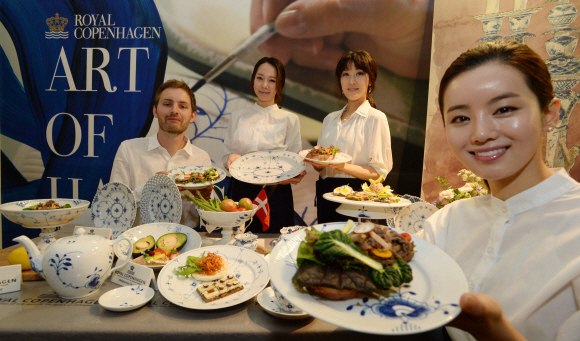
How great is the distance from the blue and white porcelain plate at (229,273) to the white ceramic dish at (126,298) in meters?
0.10

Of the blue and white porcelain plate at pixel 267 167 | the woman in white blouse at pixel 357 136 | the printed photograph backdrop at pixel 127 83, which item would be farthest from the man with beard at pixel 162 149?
the woman in white blouse at pixel 357 136

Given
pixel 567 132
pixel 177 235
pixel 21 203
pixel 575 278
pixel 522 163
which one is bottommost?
pixel 177 235

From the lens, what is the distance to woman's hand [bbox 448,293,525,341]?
2.89 feet

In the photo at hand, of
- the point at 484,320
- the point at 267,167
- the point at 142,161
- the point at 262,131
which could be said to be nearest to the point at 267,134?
the point at 262,131

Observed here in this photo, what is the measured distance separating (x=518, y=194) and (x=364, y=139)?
2.26 meters

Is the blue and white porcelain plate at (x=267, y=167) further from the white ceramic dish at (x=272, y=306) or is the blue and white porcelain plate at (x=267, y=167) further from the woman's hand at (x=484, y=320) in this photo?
the woman's hand at (x=484, y=320)

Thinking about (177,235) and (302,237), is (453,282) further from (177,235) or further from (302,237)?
(177,235)

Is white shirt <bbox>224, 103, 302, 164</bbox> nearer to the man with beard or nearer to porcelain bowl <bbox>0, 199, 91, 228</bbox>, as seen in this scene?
the man with beard

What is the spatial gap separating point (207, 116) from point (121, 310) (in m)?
3.98

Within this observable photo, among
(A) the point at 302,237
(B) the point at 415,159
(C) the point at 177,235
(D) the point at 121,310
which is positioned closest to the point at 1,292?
(D) the point at 121,310

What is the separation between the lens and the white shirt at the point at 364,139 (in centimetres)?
338

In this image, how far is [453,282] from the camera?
95 centimetres

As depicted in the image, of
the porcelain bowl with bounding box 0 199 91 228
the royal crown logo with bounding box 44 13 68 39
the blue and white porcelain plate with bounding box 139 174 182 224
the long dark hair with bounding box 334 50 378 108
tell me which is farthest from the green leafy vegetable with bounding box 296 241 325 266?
the royal crown logo with bounding box 44 13 68 39

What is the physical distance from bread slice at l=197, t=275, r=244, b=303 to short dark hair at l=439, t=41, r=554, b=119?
1.63 metres
